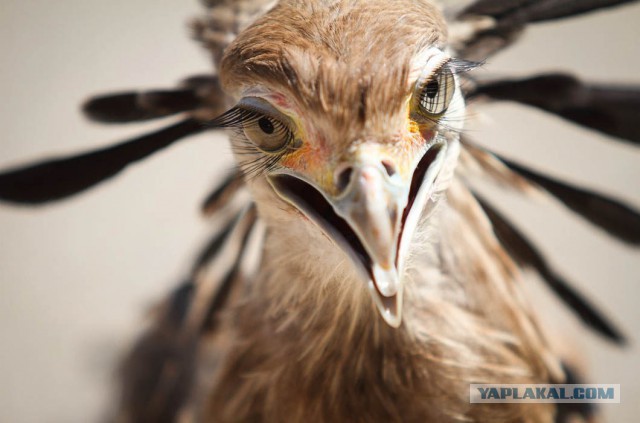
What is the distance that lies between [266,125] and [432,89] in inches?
8.0

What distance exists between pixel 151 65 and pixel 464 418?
192 centimetres

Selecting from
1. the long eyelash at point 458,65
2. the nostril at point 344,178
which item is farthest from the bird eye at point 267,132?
the long eyelash at point 458,65

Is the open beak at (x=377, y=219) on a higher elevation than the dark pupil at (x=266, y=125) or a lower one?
lower

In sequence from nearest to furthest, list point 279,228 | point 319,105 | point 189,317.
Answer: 1. point 319,105
2. point 279,228
3. point 189,317

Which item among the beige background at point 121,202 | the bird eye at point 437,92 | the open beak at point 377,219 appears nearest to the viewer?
the open beak at point 377,219

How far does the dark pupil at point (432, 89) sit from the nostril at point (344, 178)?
6.2 inches

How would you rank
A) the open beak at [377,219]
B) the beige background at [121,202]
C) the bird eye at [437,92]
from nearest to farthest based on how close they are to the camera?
the open beak at [377,219] < the bird eye at [437,92] < the beige background at [121,202]

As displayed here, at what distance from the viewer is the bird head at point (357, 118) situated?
27.6 inches

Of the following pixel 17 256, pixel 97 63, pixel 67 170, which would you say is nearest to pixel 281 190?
pixel 67 170

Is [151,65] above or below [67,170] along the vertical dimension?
above

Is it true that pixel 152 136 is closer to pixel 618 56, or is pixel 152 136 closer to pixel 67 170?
pixel 67 170

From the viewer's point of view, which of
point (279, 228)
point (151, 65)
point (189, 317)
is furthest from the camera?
point (151, 65)

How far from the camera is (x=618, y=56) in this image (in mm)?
2305

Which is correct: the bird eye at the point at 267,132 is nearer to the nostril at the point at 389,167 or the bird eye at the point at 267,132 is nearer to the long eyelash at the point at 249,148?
the long eyelash at the point at 249,148
